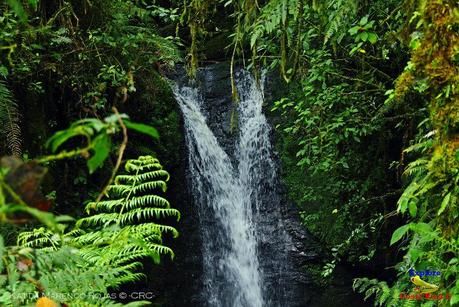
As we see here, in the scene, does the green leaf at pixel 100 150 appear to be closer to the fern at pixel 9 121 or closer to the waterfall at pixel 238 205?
the fern at pixel 9 121

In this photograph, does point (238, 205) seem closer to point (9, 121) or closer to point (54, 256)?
point (9, 121)

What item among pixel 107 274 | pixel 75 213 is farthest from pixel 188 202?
pixel 107 274

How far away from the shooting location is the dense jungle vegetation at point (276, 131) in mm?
1956

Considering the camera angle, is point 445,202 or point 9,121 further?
point 9,121

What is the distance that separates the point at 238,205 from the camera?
8.18 m

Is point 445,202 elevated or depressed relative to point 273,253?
elevated

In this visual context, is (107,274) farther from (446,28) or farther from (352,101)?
(352,101)

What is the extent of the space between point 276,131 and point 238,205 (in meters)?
1.56

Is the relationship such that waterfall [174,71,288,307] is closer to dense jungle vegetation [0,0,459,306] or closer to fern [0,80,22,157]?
dense jungle vegetation [0,0,459,306]

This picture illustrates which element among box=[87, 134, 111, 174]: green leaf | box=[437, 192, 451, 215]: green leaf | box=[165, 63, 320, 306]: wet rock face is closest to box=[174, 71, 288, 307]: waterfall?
box=[165, 63, 320, 306]: wet rock face

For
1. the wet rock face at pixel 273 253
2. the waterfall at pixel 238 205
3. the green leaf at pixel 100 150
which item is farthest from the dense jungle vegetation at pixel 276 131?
the waterfall at pixel 238 205

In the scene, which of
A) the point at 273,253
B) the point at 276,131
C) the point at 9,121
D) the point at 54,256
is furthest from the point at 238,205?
the point at 54,256

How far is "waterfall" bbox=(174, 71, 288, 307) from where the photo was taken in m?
7.56

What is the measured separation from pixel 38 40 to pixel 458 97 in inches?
193
